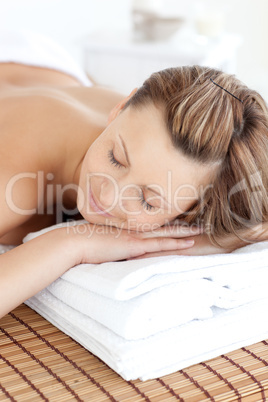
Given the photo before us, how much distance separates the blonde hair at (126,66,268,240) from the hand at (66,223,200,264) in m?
0.06

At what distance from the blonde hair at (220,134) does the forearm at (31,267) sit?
27 cm

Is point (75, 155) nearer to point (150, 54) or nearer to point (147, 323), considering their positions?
point (147, 323)

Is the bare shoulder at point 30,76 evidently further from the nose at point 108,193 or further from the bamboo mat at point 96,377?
the bamboo mat at point 96,377

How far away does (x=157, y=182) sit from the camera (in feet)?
3.51

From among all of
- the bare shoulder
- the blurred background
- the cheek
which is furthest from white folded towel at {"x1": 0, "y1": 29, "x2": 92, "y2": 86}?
the cheek

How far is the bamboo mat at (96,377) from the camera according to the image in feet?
2.87

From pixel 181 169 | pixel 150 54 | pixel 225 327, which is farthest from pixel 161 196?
pixel 150 54

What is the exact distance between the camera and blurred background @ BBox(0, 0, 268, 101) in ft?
8.62

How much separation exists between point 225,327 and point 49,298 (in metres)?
0.33

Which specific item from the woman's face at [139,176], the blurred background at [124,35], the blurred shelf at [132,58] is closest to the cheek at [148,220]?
the woman's face at [139,176]

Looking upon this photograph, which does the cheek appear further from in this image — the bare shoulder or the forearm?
the bare shoulder

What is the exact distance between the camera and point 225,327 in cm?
99

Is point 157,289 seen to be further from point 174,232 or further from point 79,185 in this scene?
point 79,185

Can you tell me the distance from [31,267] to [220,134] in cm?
42
